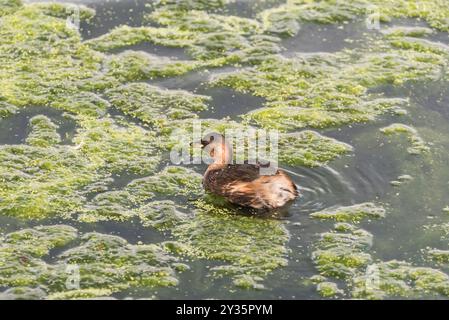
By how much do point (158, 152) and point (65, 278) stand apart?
7.62 feet

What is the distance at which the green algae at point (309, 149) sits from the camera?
379 inches

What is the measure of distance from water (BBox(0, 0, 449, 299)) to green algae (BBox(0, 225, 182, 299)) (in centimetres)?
14

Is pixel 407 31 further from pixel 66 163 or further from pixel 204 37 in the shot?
pixel 66 163

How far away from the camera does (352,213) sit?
345 inches

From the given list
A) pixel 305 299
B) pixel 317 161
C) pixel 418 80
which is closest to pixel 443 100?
pixel 418 80

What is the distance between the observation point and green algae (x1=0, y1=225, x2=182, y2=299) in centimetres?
772

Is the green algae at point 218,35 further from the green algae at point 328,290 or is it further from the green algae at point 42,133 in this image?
the green algae at point 328,290

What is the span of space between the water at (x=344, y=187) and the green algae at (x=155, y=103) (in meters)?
0.18

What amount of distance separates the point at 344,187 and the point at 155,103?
2.61 meters

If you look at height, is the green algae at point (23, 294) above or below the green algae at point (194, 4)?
below

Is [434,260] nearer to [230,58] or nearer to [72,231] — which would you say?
[72,231]

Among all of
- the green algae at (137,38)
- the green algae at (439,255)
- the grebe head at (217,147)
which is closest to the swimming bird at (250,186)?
the grebe head at (217,147)

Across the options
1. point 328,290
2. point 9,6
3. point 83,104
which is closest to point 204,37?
point 83,104

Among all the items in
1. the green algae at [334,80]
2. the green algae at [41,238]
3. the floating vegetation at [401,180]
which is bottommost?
the green algae at [41,238]
